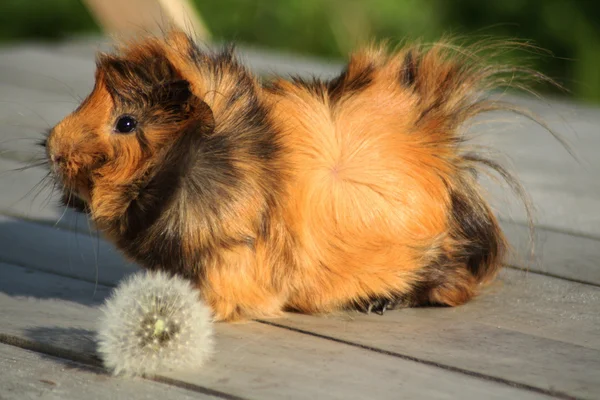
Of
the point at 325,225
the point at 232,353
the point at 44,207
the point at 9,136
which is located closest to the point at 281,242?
the point at 325,225

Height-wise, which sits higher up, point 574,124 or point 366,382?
point 574,124

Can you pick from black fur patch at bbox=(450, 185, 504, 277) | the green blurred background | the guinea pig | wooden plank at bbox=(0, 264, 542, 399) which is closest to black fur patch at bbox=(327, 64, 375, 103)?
the guinea pig

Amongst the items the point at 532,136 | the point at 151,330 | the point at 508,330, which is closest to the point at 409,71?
the point at 508,330

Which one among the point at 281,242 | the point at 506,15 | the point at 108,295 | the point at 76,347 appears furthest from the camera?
the point at 506,15

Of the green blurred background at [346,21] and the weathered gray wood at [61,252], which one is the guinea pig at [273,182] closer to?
the weathered gray wood at [61,252]

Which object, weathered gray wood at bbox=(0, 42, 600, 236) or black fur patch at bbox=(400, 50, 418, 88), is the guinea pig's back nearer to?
black fur patch at bbox=(400, 50, 418, 88)

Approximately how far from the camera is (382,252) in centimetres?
200

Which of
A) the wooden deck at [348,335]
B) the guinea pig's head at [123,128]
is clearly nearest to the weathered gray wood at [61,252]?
the wooden deck at [348,335]

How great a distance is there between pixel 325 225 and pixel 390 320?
0.24m

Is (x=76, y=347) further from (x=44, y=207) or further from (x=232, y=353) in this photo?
(x=44, y=207)

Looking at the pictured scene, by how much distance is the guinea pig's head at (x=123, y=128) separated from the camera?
1.91 m

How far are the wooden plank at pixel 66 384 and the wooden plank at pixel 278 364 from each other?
5cm

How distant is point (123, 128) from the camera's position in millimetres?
1944

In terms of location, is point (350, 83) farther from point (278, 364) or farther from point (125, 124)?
point (278, 364)
